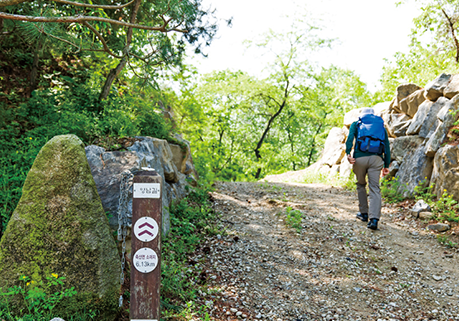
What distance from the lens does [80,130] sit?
5172 millimetres

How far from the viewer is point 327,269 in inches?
198

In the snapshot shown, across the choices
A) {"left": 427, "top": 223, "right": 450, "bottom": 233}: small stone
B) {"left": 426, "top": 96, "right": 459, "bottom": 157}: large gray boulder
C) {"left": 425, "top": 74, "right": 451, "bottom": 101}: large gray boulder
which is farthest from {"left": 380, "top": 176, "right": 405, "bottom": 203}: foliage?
{"left": 425, "top": 74, "right": 451, "bottom": 101}: large gray boulder

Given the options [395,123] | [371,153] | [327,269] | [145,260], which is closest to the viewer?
[145,260]

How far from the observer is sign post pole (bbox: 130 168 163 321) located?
109 inches

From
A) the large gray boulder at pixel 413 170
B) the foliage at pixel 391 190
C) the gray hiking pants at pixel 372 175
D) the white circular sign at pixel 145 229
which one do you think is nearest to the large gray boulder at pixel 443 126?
the large gray boulder at pixel 413 170

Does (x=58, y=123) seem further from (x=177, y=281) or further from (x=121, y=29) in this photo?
(x=177, y=281)

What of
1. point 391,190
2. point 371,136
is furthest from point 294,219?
point 391,190

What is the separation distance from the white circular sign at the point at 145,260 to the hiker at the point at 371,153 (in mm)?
5073

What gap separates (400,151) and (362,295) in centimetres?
624

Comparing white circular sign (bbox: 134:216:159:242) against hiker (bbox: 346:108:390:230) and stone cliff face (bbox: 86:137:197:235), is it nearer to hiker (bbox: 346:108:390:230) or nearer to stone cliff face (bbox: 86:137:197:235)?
stone cliff face (bbox: 86:137:197:235)

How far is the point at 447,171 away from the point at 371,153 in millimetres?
1941

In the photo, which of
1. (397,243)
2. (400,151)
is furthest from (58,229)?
(400,151)

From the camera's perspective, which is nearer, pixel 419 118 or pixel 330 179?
pixel 419 118

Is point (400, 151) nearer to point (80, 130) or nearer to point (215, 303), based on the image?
point (215, 303)
